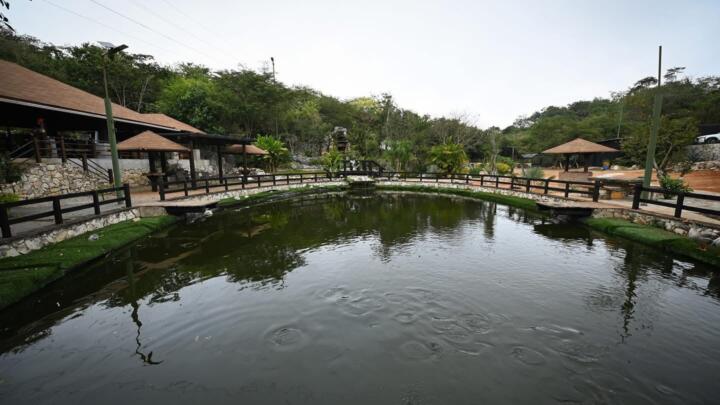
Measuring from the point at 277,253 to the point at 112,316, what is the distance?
12.3ft

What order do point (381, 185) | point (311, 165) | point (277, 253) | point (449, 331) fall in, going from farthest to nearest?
point (311, 165)
point (381, 185)
point (277, 253)
point (449, 331)

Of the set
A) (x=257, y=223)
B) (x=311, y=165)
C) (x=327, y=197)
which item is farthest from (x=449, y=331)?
(x=311, y=165)

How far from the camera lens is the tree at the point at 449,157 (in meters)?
23.6

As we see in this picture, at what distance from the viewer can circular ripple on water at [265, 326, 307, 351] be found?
4180mm

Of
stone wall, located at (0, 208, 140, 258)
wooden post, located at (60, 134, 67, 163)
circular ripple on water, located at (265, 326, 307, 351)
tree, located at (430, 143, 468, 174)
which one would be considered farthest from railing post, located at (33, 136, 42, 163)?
tree, located at (430, 143, 468, 174)

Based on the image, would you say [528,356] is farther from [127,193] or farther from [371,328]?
[127,193]

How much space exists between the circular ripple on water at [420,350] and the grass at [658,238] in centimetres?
772

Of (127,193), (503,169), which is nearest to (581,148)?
(503,169)

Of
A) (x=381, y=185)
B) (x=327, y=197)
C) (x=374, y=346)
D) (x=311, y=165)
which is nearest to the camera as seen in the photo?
(x=374, y=346)

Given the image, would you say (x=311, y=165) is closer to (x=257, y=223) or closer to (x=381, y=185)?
(x=381, y=185)

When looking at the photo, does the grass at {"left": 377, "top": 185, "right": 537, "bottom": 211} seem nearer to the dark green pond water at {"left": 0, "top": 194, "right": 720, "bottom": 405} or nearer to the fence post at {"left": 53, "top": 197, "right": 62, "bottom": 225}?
the dark green pond water at {"left": 0, "top": 194, "right": 720, "bottom": 405}

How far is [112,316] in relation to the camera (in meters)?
5.00

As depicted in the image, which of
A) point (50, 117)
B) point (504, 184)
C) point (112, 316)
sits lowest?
point (112, 316)

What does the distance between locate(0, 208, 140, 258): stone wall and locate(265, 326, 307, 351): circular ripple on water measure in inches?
260
